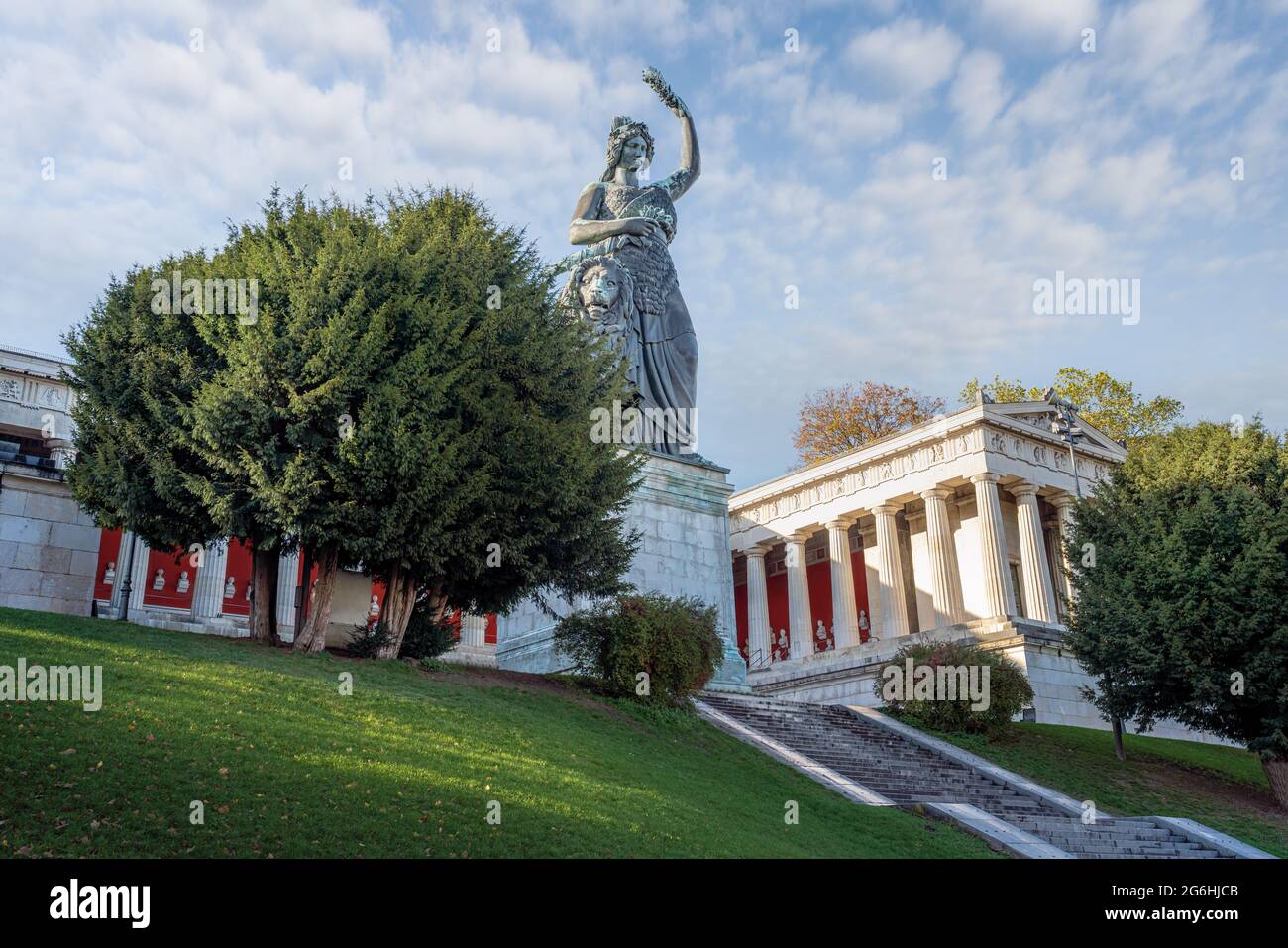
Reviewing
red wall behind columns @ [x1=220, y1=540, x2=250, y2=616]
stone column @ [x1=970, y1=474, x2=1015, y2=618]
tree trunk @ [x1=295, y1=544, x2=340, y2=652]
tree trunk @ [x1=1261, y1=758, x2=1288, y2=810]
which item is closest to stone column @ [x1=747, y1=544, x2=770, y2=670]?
stone column @ [x1=970, y1=474, x2=1015, y2=618]

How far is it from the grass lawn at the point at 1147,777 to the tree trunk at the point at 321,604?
43.8 feet

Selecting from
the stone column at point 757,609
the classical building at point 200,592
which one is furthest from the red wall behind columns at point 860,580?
the classical building at point 200,592

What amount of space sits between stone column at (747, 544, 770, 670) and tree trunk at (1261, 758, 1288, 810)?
24851 mm

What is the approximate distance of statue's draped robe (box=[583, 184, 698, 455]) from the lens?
2523 centimetres

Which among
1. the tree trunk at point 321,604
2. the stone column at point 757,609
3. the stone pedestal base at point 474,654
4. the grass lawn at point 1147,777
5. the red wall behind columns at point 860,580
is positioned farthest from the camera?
the red wall behind columns at point 860,580

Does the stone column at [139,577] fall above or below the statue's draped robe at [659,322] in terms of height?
below

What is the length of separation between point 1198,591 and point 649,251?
48.2 feet

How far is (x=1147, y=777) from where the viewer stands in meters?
22.1

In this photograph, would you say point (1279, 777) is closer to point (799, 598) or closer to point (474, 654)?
point (474, 654)

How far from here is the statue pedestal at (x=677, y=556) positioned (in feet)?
75.2

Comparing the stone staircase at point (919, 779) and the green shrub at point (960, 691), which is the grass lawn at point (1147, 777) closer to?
the green shrub at point (960, 691)
